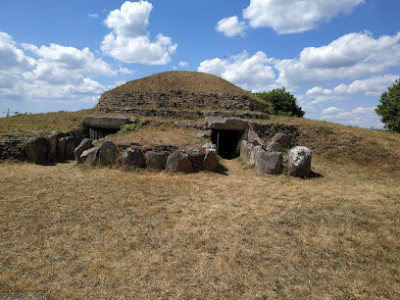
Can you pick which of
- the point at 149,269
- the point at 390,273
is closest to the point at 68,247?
the point at 149,269

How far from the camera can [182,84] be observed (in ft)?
68.4

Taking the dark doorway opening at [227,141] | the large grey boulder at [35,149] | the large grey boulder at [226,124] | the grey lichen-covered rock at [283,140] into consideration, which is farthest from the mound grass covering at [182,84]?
the large grey boulder at [35,149]

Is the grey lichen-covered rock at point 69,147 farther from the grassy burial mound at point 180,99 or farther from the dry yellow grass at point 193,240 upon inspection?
the grassy burial mound at point 180,99

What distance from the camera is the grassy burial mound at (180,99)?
17.3 meters

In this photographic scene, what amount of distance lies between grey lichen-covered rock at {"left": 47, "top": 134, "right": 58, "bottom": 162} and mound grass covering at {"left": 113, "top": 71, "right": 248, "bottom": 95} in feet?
29.7

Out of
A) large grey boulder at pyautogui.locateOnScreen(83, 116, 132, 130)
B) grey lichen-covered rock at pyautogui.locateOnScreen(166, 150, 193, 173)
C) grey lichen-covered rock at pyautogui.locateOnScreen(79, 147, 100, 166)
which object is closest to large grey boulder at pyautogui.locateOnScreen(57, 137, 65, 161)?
large grey boulder at pyautogui.locateOnScreen(83, 116, 132, 130)

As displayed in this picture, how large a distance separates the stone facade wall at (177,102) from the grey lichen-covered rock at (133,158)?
8127 mm

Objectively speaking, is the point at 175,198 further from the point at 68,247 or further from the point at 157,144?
the point at 157,144

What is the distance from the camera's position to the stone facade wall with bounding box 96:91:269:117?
1823 centimetres

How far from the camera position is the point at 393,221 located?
5906mm

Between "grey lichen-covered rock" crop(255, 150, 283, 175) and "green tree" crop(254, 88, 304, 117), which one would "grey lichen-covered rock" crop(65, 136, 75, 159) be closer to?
"grey lichen-covered rock" crop(255, 150, 283, 175)

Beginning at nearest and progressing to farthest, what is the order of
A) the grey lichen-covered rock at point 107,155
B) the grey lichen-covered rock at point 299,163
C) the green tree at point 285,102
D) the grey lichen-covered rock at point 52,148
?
the grey lichen-covered rock at point 299,163 < the grey lichen-covered rock at point 107,155 < the grey lichen-covered rock at point 52,148 < the green tree at point 285,102

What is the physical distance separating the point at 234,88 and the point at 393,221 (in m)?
16.9

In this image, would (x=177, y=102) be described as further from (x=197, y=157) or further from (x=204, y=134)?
(x=197, y=157)
